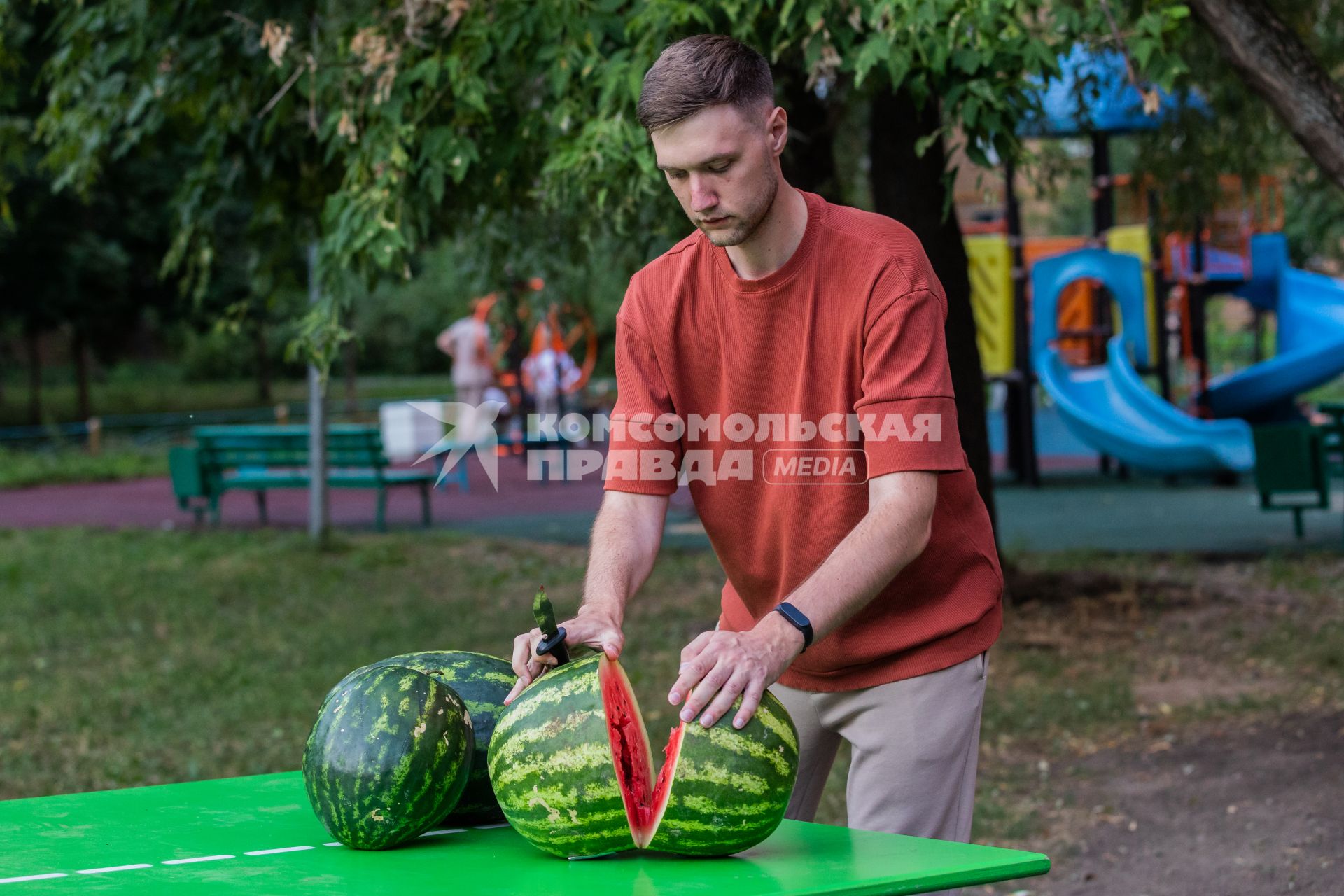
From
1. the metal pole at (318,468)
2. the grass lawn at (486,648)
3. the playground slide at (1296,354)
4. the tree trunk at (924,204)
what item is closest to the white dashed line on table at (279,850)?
the grass lawn at (486,648)

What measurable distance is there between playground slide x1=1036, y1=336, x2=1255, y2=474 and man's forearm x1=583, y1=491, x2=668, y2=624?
1194 centimetres

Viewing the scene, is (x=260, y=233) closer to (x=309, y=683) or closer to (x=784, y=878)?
(x=309, y=683)

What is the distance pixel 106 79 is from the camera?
7578 millimetres

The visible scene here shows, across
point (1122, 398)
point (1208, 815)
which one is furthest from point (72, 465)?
point (1208, 815)

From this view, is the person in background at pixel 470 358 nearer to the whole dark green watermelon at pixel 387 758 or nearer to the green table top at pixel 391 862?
the green table top at pixel 391 862

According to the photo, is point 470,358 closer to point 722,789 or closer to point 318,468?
point 318,468

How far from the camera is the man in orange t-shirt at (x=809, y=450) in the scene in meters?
2.46

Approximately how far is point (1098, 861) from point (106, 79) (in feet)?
20.4

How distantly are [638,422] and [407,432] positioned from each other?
19.7m

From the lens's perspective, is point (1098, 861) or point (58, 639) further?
point (58, 639)

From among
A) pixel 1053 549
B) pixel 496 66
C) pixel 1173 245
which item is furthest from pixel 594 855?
pixel 1173 245

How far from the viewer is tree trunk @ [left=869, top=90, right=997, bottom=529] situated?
8055mm

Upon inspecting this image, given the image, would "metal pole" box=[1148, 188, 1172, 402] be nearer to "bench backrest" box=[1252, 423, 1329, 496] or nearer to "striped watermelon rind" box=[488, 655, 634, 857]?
"bench backrest" box=[1252, 423, 1329, 496]

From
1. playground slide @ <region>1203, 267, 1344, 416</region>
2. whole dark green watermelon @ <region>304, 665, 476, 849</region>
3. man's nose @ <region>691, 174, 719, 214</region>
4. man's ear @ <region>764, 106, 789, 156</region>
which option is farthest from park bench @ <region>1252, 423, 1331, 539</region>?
whole dark green watermelon @ <region>304, 665, 476, 849</region>
